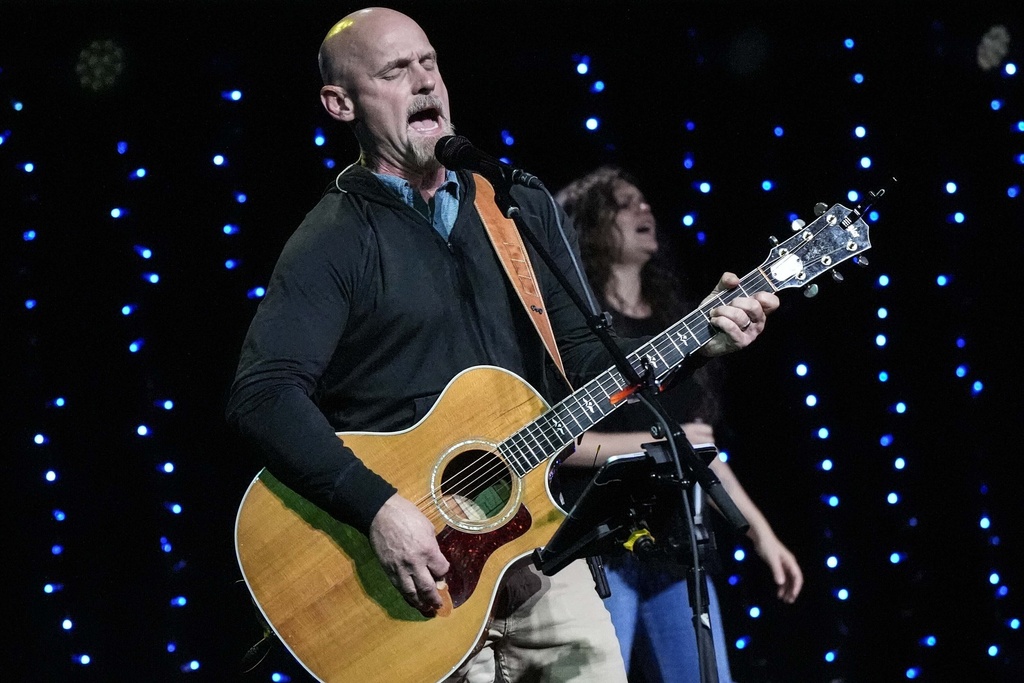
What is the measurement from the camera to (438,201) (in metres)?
3.07

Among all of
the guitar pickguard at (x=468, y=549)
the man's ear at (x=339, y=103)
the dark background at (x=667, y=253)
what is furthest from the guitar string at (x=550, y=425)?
the dark background at (x=667, y=253)

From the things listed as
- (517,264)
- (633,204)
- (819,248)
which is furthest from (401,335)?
(633,204)

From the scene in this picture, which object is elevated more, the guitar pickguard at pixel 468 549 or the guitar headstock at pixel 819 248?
the guitar headstock at pixel 819 248

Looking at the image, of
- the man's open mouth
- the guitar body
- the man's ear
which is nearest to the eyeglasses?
the man's open mouth

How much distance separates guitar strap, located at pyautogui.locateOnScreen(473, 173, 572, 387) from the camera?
116 inches

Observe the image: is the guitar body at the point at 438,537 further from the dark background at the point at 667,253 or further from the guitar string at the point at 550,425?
the dark background at the point at 667,253

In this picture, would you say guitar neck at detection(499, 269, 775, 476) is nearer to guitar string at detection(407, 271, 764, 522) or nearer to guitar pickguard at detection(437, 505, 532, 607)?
guitar string at detection(407, 271, 764, 522)

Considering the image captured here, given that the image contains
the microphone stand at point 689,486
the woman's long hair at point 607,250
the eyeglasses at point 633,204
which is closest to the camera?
the microphone stand at point 689,486

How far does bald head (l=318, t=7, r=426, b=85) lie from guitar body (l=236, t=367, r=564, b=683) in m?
1.04

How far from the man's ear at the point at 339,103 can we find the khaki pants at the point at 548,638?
4.64ft

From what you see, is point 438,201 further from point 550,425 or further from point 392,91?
point 550,425

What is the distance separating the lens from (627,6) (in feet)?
14.1

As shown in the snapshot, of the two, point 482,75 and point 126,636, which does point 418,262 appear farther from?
point 126,636

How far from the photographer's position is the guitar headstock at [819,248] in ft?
8.95
